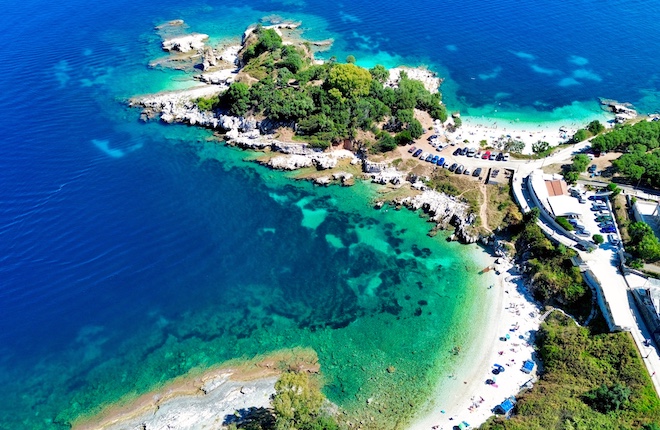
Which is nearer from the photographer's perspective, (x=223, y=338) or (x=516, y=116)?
(x=223, y=338)

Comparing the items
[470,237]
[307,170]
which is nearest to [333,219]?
[307,170]

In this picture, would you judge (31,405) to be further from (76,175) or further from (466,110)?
(466,110)

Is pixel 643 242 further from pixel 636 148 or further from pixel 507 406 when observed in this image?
pixel 507 406

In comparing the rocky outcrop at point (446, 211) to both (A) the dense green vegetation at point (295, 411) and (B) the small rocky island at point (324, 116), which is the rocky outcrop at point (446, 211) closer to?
(B) the small rocky island at point (324, 116)

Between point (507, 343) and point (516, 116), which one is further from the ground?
point (516, 116)

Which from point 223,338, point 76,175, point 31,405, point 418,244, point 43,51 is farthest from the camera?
point 43,51

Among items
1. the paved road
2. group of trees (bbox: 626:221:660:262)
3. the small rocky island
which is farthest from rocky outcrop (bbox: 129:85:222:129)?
group of trees (bbox: 626:221:660:262)

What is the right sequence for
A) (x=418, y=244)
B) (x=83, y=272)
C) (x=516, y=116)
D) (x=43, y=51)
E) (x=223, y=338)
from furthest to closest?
(x=43, y=51) → (x=516, y=116) → (x=418, y=244) → (x=83, y=272) → (x=223, y=338)
